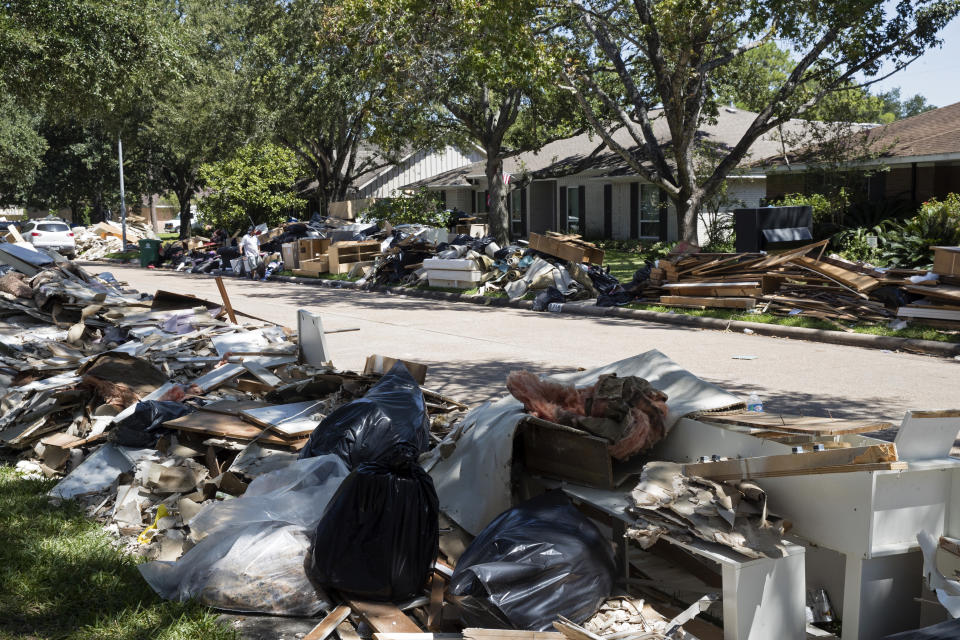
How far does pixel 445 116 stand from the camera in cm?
2995

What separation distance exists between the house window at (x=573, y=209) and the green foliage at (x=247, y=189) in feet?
36.0

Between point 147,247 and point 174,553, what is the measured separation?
31.0 meters

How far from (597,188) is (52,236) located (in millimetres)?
22631

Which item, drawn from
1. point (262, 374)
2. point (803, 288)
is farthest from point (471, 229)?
point (262, 374)

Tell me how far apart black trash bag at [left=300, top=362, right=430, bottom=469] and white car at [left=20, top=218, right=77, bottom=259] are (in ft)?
114

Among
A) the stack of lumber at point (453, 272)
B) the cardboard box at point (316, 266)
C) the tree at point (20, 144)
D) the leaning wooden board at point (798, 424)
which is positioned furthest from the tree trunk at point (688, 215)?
the tree at point (20, 144)

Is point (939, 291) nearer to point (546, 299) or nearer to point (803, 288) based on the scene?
point (803, 288)

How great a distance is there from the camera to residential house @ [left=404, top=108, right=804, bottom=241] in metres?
28.9

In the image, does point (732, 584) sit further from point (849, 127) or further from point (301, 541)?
point (849, 127)

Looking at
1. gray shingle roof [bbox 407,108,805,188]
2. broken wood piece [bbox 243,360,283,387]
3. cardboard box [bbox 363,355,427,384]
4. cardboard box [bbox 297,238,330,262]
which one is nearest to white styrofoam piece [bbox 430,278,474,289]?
cardboard box [bbox 297,238,330,262]

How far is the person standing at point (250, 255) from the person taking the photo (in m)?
27.7

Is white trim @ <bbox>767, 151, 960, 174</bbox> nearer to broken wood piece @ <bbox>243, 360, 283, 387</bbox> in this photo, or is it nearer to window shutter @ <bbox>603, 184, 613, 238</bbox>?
window shutter @ <bbox>603, 184, 613, 238</bbox>

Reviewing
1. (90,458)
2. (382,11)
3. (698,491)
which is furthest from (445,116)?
(698,491)

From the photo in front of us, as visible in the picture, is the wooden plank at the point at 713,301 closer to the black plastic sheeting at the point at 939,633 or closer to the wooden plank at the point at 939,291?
the wooden plank at the point at 939,291
